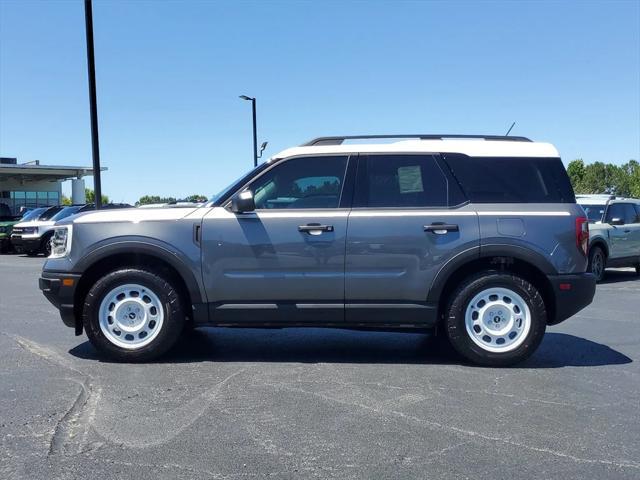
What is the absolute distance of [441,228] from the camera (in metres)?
5.46

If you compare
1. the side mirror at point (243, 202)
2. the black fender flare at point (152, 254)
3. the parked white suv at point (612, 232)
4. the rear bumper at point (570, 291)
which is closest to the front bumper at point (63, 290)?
the black fender flare at point (152, 254)

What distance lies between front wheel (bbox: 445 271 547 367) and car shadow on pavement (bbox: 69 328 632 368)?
10.7 inches

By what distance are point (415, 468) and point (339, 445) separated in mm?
522

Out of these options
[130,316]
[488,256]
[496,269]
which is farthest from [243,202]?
[496,269]

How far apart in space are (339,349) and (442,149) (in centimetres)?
232

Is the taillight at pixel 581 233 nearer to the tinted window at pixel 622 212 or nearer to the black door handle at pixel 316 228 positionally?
the black door handle at pixel 316 228

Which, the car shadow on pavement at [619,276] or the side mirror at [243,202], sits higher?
the side mirror at [243,202]

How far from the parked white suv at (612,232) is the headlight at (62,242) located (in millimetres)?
10319

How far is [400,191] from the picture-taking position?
563 cm

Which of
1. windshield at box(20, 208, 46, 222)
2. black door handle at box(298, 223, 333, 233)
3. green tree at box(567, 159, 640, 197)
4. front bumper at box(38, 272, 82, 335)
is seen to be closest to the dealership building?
windshield at box(20, 208, 46, 222)

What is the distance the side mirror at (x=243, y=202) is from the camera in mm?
5402

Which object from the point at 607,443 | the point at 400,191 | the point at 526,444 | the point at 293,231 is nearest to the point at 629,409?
the point at 607,443

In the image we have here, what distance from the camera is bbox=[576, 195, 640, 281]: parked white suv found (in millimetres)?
12656

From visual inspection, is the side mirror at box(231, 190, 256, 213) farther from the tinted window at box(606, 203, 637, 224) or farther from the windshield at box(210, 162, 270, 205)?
the tinted window at box(606, 203, 637, 224)
